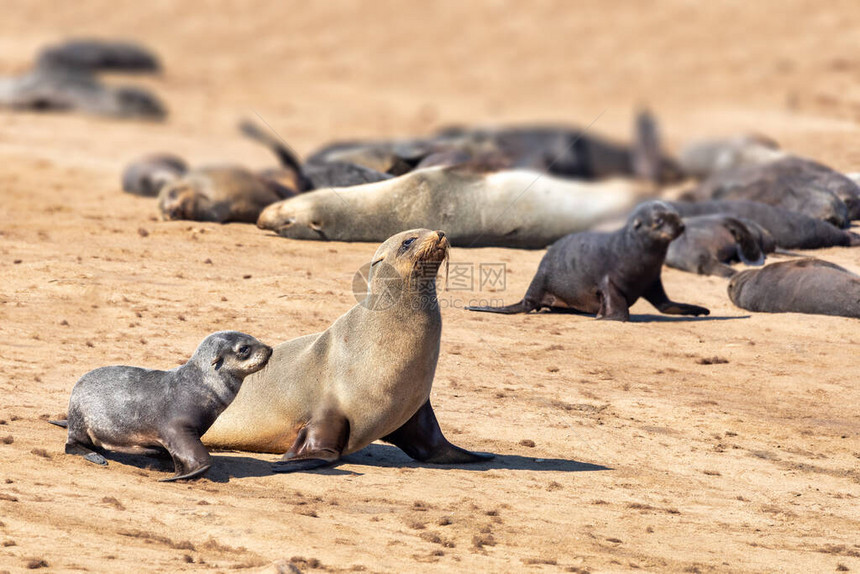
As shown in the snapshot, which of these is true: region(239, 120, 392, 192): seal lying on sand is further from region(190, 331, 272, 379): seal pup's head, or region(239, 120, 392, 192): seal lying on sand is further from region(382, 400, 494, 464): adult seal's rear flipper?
region(190, 331, 272, 379): seal pup's head

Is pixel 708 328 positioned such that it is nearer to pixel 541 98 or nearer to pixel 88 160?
pixel 541 98

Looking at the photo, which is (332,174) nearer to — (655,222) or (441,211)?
(441,211)

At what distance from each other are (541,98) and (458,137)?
4.50 m

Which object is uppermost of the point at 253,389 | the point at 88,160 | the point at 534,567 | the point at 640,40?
the point at 640,40

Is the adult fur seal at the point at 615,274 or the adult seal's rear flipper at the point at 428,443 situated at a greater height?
the adult fur seal at the point at 615,274

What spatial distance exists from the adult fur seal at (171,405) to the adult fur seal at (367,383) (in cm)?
44

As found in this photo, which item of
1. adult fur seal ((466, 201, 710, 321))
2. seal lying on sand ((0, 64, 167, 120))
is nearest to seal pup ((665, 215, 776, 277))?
adult fur seal ((466, 201, 710, 321))

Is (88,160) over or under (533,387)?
over

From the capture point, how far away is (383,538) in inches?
169

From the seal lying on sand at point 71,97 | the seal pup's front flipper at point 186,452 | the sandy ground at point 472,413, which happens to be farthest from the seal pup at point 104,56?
the seal pup's front flipper at point 186,452

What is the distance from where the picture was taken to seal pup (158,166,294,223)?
1092 centimetres

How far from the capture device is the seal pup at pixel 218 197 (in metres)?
10.9

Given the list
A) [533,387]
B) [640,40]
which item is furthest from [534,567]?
[640,40]

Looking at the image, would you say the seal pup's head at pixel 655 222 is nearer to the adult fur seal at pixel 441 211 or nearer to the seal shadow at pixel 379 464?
the adult fur seal at pixel 441 211
